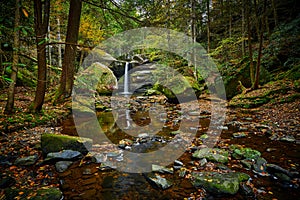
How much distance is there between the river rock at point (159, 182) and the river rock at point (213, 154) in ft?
4.08

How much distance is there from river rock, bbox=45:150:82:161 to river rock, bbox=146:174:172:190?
1854mm

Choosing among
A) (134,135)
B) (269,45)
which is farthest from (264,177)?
(269,45)

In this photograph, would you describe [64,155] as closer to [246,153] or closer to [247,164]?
[247,164]

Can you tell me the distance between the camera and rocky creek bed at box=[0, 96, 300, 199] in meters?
3.06

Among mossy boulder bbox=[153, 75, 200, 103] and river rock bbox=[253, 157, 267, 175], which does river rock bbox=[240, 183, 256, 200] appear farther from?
mossy boulder bbox=[153, 75, 200, 103]

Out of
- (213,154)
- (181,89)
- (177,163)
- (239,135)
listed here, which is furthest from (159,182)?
(181,89)

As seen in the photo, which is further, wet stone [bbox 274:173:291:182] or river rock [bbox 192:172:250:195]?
wet stone [bbox 274:173:291:182]

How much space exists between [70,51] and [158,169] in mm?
6552

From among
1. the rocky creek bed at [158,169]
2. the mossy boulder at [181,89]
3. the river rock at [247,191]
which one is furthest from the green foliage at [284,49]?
the river rock at [247,191]

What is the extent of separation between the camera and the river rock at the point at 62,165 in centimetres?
371

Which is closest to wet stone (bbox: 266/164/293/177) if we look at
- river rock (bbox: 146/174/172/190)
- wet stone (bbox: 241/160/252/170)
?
wet stone (bbox: 241/160/252/170)

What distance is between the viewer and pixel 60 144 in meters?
4.34

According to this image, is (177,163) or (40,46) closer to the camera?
(177,163)

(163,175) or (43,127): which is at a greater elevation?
(43,127)
